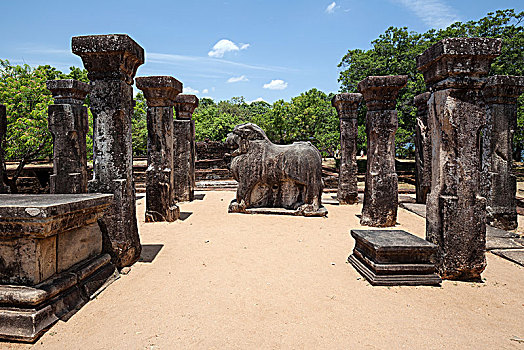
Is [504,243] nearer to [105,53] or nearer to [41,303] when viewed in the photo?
[41,303]

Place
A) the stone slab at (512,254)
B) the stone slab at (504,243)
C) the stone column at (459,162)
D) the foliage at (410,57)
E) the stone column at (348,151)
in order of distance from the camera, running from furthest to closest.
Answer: the foliage at (410,57)
the stone column at (348,151)
the stone slab at (504,243)
the stone slab at (512,254)
the stone column at (459,162)

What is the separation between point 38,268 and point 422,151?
29.6 ft

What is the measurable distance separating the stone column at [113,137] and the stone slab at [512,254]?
5.59 metres

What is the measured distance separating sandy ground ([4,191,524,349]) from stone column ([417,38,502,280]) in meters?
0.34

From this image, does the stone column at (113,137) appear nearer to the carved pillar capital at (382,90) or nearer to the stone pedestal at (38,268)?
the stone pedestal at (38,268)

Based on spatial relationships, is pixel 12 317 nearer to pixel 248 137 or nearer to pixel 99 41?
pixel 99 41

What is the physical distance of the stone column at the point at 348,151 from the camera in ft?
31.9

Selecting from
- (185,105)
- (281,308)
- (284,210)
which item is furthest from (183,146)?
(281,308)

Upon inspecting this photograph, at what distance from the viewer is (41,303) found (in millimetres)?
2707

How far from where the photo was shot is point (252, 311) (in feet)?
10.1

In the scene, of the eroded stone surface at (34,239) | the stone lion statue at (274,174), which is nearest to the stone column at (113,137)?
the eroded stone surface at (34,239)

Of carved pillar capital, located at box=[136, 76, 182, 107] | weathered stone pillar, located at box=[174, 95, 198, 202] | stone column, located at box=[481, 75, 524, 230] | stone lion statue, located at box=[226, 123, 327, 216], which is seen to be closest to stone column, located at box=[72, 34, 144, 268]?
carved pillar capital, located at box=[136, 76, 182, 107]

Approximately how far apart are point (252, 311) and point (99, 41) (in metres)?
3.73

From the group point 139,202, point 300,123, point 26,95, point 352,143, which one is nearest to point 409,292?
point 352,143
